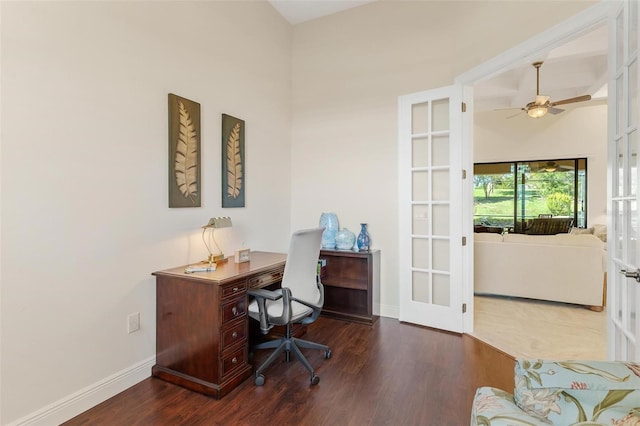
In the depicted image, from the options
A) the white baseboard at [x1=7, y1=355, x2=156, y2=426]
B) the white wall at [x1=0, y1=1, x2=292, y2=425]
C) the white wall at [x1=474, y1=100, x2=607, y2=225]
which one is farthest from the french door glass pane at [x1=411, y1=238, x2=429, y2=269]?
the white wall at [x1=474, y1=100, x2=607, y2=225]

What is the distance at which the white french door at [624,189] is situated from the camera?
1564 mm

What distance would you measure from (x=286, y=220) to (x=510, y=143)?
6647mm

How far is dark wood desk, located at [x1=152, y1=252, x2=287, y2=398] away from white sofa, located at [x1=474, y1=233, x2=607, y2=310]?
11.1ft

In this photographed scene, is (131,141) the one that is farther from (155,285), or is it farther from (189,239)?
(155,285)

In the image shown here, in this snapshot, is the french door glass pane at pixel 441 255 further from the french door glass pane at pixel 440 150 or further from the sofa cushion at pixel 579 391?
the sofa cushion at pixel 579 391

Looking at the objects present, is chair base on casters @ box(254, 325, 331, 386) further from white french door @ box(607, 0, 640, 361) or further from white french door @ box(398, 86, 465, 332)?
white french door @ box(607, 0, 640, 361)

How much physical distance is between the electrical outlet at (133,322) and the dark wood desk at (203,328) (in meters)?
0.14

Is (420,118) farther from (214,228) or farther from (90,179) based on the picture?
(90,179)

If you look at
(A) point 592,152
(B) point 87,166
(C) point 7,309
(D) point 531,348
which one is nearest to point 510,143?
(A) point 592,152

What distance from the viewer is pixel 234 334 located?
2.27 m

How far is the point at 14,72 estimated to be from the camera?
1.69 metres

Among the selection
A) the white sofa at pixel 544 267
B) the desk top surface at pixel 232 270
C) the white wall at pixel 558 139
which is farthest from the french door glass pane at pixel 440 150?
the white wall at pixel 558 139

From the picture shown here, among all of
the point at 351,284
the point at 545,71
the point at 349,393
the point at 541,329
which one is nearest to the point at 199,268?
the point at 349,393

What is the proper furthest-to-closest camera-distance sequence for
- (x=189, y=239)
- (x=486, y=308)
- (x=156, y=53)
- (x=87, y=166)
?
(x=486, y=308) → (x=189, y=239) → (x=156, y=53) → (x=87, y=166)
